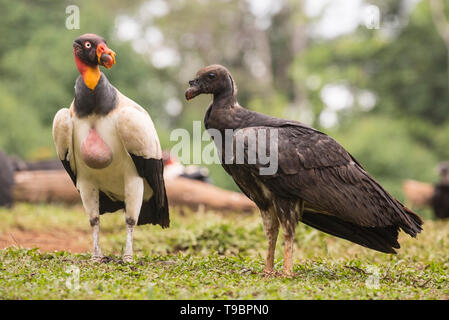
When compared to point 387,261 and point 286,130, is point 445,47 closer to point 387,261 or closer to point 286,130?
point 387,261

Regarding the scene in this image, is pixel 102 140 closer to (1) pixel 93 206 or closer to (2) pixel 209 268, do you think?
(1) pixel 93 206

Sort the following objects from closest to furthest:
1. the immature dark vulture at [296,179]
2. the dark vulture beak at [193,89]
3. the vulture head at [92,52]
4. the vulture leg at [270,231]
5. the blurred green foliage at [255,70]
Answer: the immature dark vulture at [296,179], the vulture head at [92,52], the dark vulture beak at [193,89], the vulture leg at [270,231], the blurred green foliage at [255,70]

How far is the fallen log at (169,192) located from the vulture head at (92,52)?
19.7ft

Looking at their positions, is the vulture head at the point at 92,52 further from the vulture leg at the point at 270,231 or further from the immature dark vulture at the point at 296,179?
Result: the vulture leg at the point at 270,231

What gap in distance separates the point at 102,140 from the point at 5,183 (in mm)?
6744

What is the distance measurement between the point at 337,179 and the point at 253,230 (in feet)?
10.0

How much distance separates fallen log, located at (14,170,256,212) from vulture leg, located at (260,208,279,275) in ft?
17.8

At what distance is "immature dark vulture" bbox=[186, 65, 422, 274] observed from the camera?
14.5 ft

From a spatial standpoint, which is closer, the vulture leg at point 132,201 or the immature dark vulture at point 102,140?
the immature dark vulture at point 102,140

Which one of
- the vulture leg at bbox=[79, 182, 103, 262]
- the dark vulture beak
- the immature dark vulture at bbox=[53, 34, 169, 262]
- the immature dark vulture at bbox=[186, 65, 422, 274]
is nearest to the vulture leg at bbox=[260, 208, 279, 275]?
the immature dark vulture at bbox=[186, 65, 422, 274]

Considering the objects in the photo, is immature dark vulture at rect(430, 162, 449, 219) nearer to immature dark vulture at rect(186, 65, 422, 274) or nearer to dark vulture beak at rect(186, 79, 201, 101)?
immature dark vulture at rect(186, 65, 422, 274)

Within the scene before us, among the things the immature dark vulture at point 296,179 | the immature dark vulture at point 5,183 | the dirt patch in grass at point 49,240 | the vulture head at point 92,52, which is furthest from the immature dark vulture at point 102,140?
the immature dark vulture at point 5,183

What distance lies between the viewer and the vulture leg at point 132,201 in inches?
191
